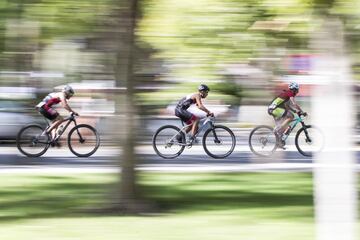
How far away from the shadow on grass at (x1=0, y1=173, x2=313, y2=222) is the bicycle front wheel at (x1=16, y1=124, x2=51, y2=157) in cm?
324

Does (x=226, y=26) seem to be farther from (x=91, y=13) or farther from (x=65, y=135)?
(x=65, y=135)

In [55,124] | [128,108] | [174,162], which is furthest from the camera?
[55,124]

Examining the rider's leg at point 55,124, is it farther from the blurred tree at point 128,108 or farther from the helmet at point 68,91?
the blurred tree at point 128,108

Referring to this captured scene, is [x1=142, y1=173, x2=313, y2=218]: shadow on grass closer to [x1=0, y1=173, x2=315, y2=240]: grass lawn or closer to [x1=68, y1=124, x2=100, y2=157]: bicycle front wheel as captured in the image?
[x1=0, y1=173, x2=315, y2=240]: grass lawn

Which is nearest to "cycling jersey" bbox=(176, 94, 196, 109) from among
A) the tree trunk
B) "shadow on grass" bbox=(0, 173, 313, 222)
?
the tree trunk

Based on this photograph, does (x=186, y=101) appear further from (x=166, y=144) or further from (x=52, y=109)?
(x=52, y=109)

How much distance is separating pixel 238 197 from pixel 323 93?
591 centimetres

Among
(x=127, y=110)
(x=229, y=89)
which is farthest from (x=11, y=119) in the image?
(x=229, y=89)

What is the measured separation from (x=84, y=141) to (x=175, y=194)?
214 inches

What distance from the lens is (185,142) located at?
1455cm

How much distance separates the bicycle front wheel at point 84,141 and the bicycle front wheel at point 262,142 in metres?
3.07

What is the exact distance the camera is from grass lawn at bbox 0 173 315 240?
6988 millimetres

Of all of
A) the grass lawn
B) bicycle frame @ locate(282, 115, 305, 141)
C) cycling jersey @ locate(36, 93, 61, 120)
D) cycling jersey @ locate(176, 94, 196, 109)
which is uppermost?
cycling jersey @ locate(36, 93, 61, 120)

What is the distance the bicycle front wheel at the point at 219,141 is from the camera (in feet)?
47.6
